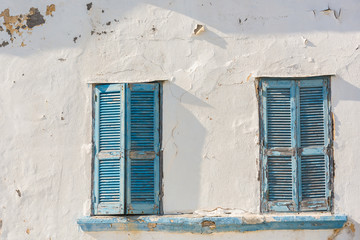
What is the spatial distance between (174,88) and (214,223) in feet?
4.31

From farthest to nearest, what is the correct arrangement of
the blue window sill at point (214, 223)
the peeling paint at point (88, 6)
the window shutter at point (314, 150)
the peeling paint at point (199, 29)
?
the peeling paint at point (88, 6) < the peeling paint at point (199, 29) < the window shutter at point (314, 150) < the blue window sill at point (214, 223)

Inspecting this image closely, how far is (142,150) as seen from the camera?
6.52 m

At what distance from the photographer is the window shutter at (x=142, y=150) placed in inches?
255

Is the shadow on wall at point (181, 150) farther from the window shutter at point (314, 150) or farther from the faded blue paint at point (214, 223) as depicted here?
the window shutter at point (314, 150)

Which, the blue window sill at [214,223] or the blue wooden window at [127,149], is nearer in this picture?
the blue window sill at [214,223]

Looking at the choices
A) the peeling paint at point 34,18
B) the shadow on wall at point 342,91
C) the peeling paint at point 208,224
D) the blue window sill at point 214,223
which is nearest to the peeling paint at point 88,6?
the peeling paint at point 34,18

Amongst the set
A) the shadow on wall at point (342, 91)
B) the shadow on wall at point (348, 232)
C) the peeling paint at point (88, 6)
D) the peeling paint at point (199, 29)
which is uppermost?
the peeling paint at point (88, 6)

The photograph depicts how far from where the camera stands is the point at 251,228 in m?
6.39

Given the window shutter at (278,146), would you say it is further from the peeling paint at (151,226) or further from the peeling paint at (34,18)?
the peeling paint at (34,18)

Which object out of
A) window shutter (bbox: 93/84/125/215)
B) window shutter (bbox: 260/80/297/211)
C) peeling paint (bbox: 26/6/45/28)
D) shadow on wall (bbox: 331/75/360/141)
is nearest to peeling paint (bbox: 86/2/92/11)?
peeling paint (bbox: 26/6/45/28)

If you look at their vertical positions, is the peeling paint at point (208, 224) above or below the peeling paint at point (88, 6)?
below

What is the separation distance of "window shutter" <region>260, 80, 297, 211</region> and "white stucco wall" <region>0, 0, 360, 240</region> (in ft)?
0.31

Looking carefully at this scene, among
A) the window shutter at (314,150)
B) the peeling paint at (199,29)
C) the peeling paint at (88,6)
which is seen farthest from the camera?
the peeling paint at (88,6)

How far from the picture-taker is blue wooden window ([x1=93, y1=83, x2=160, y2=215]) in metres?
6.46
